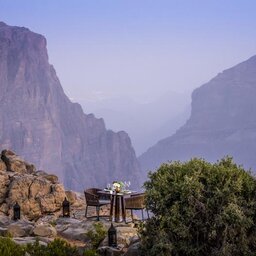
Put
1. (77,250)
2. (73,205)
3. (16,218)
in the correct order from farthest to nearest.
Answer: (73,205) < (16,218) < (77,250)

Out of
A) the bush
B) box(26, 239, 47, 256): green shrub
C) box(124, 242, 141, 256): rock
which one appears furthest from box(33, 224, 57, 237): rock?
the bush

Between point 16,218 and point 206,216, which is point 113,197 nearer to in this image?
point 16,218

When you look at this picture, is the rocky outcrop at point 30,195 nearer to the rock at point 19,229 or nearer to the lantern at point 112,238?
the rock at point 19,229

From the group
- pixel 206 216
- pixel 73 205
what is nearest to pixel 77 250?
pixel 206 216

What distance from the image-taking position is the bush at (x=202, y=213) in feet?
30.4

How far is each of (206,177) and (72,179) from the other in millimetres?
185429

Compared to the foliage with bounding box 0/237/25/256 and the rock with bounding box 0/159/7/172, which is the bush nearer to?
the foliage with bounding box 0/237/25/256

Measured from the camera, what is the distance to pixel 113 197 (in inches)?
672

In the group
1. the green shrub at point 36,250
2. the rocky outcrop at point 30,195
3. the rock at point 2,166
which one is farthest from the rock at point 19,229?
the rock at point 2,166

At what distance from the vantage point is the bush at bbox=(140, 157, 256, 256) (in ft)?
30.4

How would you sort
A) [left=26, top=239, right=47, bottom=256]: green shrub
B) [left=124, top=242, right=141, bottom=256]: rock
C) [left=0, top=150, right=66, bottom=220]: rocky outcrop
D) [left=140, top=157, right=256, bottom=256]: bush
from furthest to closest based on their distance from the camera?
1. [left=0, top=150, right=66, bottom=220]: rocky outcrop
2. [left=124, top=242, right=141, bottom=256]: rock
3. [left=26, top=239, right=47, bottom=256]: green shrub
4. [left=140, top=157, right=256, bottom=256]: bush

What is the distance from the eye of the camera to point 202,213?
946 centimetres

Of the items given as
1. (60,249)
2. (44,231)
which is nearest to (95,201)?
(44,231)

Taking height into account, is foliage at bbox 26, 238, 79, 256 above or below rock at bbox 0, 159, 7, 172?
below
